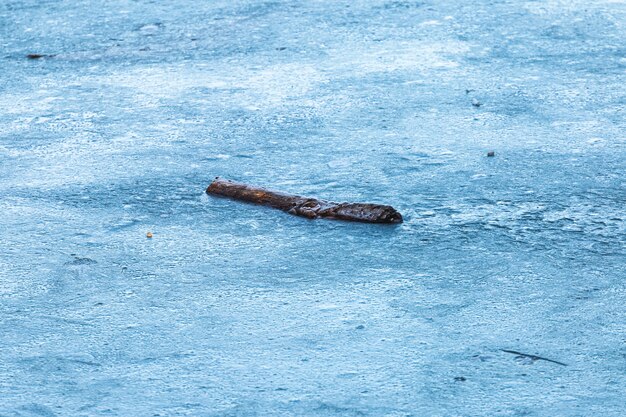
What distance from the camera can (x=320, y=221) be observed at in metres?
3.29

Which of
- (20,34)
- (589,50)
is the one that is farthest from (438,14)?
(20,34)

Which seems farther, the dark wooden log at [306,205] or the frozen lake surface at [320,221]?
the dark wooden log at [306,205]

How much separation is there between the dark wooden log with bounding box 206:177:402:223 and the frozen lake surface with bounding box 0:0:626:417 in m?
0.05

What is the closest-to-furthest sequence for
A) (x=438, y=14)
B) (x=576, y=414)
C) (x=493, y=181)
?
(x=576, y=414) < (x=493, y=181) < (x=438, y=14)

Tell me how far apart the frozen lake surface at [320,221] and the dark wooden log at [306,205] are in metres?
0.05

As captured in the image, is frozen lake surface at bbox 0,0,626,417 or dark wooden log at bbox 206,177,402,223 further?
dark wooden log at bbox 206,177,402,223

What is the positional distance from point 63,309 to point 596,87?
2686mm

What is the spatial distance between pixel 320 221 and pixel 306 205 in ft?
0.30

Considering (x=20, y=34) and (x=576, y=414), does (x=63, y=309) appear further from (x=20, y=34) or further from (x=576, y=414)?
(x=20, y=34)

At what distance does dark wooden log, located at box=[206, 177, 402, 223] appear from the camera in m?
3.24

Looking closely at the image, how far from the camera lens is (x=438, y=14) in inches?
229

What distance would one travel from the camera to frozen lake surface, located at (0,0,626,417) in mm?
2373

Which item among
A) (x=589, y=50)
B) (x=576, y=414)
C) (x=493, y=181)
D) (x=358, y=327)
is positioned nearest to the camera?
A: (x=576, y=414)

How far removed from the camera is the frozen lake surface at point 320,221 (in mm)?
2373
